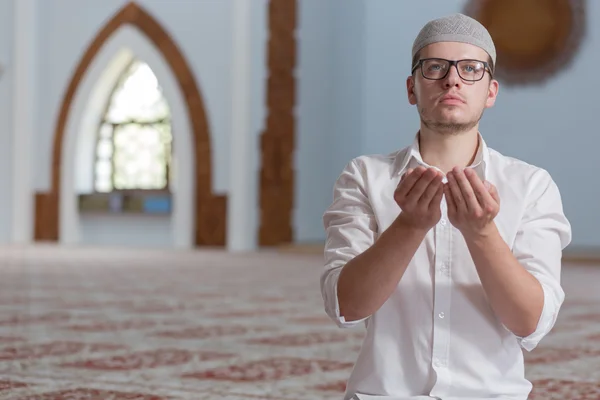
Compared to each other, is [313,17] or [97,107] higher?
[313,17]

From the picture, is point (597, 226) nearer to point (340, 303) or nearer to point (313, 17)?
point (313, 17)

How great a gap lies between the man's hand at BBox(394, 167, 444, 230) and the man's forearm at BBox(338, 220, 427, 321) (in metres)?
0.02

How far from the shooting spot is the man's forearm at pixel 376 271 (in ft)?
4.40

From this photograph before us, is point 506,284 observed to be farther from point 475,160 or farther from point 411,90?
point 411,90

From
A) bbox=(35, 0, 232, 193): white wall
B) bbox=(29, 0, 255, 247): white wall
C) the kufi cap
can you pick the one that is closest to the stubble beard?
the kufi cap

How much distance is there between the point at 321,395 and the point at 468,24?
1.17m

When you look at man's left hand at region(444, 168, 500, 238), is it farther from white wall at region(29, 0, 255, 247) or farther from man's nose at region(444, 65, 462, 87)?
white wall at region(29, 0, 255, 247)

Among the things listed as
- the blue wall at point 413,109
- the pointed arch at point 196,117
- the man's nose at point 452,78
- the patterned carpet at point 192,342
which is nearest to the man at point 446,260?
the man's nose at point 452,78

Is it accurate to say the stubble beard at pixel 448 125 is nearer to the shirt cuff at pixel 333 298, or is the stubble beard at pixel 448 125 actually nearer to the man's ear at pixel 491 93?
the man's ear at pixel 491 93

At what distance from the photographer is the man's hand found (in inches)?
50.4

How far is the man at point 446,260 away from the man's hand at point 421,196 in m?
0.03

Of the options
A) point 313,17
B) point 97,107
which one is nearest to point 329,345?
point 313,17

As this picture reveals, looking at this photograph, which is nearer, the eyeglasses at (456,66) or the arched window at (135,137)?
the eyeglasses at (456,66)

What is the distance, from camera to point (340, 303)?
1.43 m
